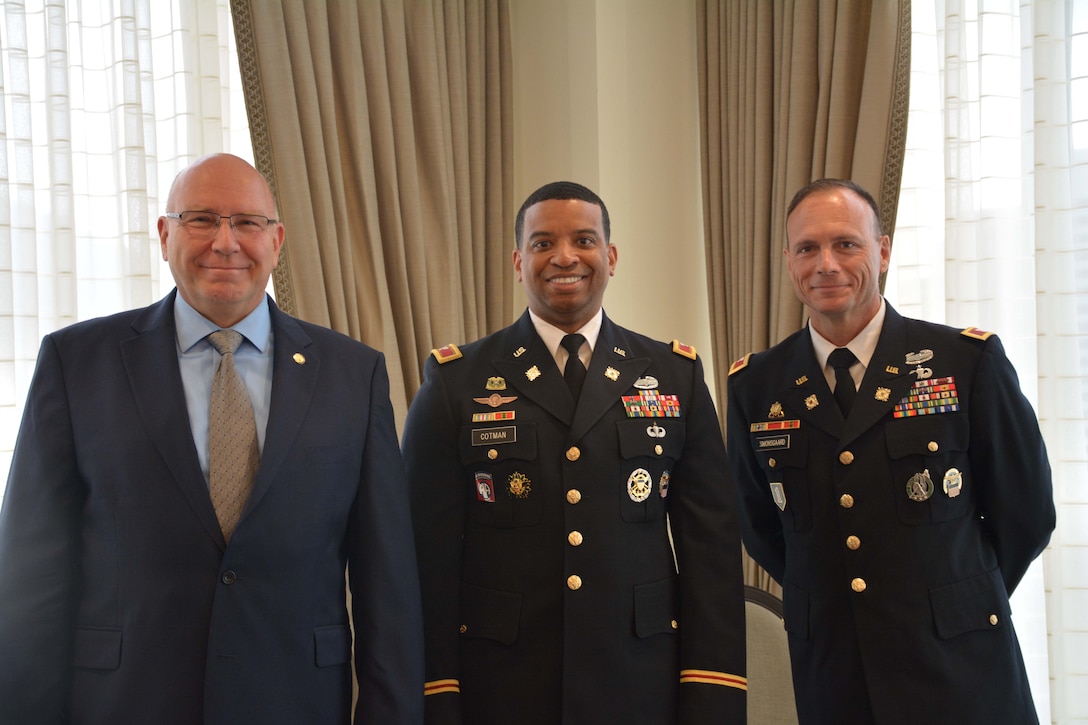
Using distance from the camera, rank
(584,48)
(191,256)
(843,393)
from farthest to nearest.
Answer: (584,48)
(843,393)
(191,256)

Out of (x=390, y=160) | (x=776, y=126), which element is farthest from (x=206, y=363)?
(x=776, y=126)

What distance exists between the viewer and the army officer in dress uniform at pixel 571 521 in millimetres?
1837

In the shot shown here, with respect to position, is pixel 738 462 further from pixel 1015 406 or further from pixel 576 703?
pixel 576 703

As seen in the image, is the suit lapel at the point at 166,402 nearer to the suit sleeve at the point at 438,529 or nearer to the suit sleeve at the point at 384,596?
the suit sleeve at the point at 384,596

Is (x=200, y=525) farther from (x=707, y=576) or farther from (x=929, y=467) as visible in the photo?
(x=929, y=467)

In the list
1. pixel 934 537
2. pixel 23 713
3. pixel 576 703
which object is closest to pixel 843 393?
pixel 934 537

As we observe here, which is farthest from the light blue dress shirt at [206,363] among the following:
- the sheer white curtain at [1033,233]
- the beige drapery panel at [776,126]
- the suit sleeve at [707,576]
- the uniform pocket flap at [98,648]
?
the sheer white curtain at [1033,233]

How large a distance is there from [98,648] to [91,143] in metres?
1.87

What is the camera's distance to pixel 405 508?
5.94 feet

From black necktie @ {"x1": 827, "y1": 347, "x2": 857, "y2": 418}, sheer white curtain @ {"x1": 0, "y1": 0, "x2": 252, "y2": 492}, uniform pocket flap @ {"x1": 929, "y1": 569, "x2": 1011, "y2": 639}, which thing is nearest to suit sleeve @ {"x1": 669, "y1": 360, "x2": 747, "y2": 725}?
black necktie @ {"x1": 827, "y1": 347, "x2": 857, "y2": 418}

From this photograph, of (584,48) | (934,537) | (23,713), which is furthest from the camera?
(584,48)

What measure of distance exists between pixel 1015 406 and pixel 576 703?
1104mm

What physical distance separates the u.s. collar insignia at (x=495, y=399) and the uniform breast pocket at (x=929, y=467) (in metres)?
0.79

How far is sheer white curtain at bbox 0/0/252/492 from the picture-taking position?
2.76 m
